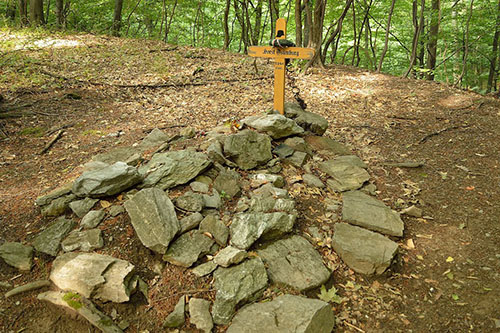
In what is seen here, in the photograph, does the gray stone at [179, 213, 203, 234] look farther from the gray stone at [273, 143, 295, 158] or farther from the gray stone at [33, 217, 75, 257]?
the gray stone at [273, 143, 295, 158]

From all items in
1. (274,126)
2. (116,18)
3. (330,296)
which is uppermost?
(116,18)

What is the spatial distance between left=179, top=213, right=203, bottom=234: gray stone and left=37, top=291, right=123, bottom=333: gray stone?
1017 millimetres

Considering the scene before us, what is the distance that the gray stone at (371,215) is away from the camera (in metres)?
3.67

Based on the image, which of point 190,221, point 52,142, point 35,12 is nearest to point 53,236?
point 190,221

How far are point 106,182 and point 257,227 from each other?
1836mm

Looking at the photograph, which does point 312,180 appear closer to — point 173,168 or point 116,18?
point 173,168

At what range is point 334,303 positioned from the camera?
9.36 feet

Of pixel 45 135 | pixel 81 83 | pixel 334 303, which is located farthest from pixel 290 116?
pixel 81 83

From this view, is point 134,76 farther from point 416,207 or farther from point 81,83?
point 416,207

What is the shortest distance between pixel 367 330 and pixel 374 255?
0.82m

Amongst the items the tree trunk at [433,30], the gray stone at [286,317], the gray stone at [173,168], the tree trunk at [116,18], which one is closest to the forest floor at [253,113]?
the gray stone at [286,317]

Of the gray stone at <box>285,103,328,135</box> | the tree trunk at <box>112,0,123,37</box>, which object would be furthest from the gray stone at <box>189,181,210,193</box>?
the tree trunk at <box>112,0,123,37</box>

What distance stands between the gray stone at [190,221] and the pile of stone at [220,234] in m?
0.01

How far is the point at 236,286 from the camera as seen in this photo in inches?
109
